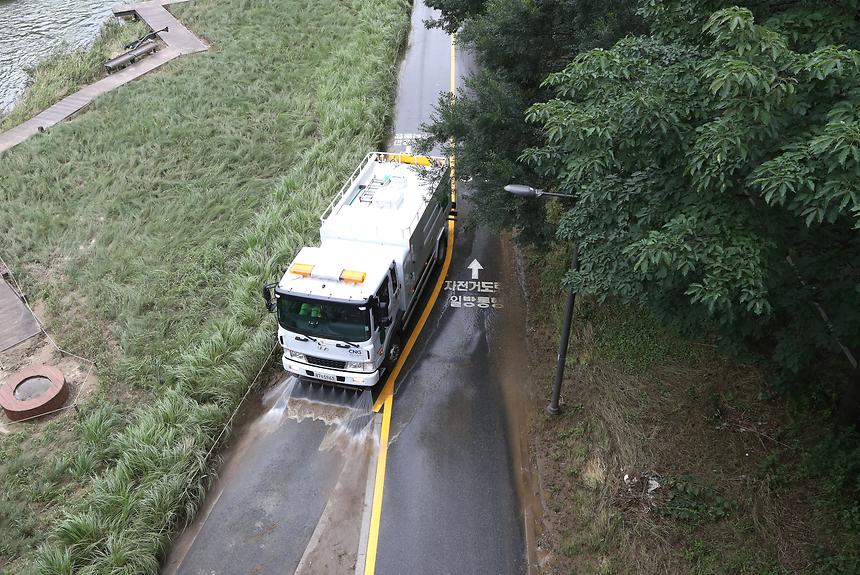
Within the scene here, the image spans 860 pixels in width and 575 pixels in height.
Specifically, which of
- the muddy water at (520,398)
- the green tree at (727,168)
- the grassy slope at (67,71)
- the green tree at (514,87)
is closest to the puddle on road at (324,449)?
the muddy water at (520,398)

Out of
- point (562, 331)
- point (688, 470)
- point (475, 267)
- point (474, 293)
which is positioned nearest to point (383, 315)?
point (562, 331)

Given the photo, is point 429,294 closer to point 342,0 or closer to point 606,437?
point 606,437

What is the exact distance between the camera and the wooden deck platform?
15.4 metres

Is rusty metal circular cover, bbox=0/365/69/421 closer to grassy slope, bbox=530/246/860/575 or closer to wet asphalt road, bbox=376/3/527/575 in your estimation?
wet asphalt road, bbox=376/3/527/575

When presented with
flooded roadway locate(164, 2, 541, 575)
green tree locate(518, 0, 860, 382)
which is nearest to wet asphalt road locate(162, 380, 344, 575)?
flooded roadway locate(164, 2, 541, 575)

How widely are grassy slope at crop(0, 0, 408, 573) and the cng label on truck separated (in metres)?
4.32

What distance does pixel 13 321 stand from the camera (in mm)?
15992

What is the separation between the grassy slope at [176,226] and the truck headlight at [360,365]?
2.50m

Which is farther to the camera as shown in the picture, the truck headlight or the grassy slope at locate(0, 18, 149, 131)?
the grassy slope at locate(0, 18, 149, 131)

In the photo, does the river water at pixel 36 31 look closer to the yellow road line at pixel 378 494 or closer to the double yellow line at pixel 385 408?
the double yellow line at pixel 385 408

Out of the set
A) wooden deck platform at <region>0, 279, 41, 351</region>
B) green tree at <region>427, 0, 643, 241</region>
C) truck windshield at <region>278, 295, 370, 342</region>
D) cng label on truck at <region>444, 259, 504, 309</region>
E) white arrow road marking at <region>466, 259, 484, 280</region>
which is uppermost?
green tree at <region>427, 0, 643, 241</region>

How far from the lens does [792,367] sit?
897 centimetres

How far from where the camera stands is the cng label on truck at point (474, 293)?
52.4 feet

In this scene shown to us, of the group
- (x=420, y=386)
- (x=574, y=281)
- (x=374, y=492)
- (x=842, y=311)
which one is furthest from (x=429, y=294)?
(x=842, y=311)
